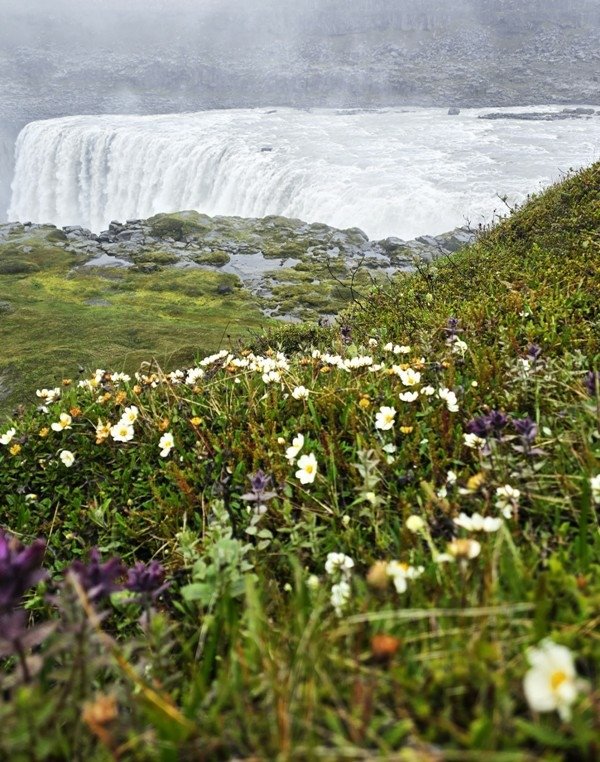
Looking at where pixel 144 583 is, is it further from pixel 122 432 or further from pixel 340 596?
pixel 122 432

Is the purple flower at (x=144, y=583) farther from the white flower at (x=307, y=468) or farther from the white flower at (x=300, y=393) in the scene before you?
the white flower at (x=300, y=393)

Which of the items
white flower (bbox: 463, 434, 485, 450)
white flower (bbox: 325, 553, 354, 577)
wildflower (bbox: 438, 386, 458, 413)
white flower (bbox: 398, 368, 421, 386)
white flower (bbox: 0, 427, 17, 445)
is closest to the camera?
white flower (bbox: 325, 553, 354, 577)

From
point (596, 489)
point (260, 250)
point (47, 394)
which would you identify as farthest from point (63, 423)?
point (260, 250)

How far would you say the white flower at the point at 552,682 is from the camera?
76cm

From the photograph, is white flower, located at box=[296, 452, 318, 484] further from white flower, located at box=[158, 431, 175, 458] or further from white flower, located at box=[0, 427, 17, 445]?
white flower, located at box=[0, 427, 17, 445]

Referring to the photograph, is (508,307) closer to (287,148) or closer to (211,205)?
(211,205)

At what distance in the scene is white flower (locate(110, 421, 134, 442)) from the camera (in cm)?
273

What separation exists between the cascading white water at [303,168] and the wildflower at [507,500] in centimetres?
1602

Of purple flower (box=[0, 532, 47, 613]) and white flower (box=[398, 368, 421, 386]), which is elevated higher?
purple flower (box=[0, 532, 47, 613])

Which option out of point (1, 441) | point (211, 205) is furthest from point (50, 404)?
point (211, 205)

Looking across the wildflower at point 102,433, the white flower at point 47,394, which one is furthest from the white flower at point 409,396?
the white flower at point 47,394

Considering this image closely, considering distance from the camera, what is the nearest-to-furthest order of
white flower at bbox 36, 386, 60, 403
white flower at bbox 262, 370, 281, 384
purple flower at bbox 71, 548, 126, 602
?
purple flower at bbox 71, 548, 126, 602
white flower at bbox 262, 370, 281, 384
white flower at bbox 36, 386, 60, 403

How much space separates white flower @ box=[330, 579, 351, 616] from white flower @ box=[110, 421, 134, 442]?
5.17 ft

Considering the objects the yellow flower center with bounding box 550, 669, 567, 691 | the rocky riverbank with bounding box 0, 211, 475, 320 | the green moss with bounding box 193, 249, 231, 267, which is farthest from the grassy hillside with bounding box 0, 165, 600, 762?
the green moss with bounding box 193, 249, 231, 267
